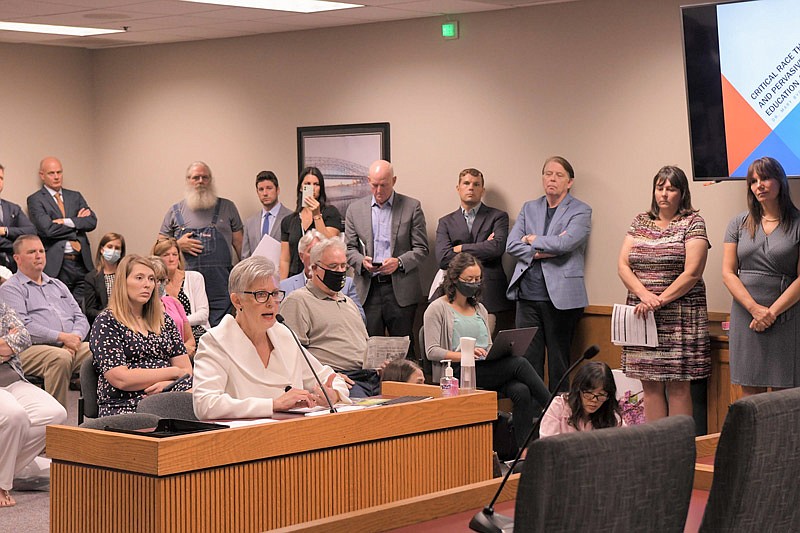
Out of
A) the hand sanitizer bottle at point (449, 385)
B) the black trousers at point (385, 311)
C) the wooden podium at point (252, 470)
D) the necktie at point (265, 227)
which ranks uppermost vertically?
the necktie at point (265, 227)

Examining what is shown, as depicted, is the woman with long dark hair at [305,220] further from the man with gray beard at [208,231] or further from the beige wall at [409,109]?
the man with gray beard at [208,231]

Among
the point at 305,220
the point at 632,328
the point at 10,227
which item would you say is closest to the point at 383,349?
the point at 632,328

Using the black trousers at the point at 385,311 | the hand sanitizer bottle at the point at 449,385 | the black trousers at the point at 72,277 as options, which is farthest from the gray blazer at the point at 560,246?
the black trousers at the point at 72,277

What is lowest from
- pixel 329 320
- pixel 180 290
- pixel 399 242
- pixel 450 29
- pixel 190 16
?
pixel 329 320

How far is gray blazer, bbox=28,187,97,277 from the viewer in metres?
10.3

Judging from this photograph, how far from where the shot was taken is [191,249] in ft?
32.3

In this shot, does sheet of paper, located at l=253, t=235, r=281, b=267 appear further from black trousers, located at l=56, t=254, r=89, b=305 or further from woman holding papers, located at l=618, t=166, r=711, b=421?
woman holding papers, located at l=618, t=166, r=711, b=421

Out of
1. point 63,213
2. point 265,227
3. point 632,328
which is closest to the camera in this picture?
point 632,328

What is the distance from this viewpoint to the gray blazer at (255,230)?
31.9 feet

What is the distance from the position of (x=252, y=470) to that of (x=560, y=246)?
14.9 feet

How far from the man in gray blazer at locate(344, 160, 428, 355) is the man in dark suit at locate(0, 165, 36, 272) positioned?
9.60 ft

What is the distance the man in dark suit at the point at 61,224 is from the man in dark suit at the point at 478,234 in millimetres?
3522

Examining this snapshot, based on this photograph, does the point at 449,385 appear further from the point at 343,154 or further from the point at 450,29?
the point at 343,154

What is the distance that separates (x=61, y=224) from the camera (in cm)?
1036
